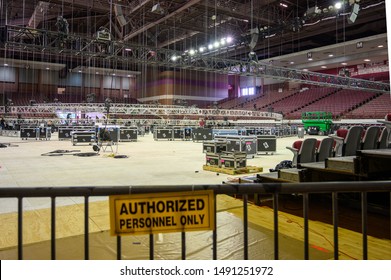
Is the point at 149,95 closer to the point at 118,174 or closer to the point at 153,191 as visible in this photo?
the point at 118,174

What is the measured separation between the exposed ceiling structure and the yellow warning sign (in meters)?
16.8

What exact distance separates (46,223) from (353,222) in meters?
3.86

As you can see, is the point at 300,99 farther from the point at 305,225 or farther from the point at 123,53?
the point at 305,225

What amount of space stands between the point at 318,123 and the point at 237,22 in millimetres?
10581

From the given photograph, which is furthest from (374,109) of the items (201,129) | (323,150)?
(323,150)

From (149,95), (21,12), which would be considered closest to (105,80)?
(149,95)

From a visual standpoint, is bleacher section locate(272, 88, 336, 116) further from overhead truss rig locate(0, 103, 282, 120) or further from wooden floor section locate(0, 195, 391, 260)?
wooden floor section locate(0, 195, 391, 260)

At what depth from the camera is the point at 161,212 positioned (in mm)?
1919

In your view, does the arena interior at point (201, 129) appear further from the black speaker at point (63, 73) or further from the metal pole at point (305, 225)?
the black speaker at point (63, 73)

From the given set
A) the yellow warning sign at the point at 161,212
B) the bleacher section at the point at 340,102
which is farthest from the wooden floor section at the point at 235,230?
the bleacher section at the point at 340,102

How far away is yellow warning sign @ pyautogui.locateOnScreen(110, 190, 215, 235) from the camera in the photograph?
190 cm

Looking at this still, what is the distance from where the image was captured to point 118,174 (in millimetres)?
7898

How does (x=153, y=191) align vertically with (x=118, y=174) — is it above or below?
above

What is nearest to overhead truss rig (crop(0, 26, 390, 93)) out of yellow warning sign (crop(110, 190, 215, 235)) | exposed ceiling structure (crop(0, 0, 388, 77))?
exposed ceiling structure (crop(0, 0, 388, 77))
